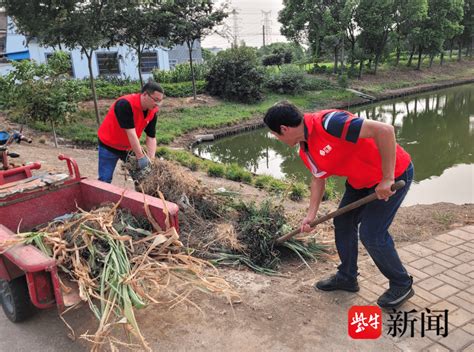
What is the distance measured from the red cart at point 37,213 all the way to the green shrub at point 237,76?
1410 centimetres

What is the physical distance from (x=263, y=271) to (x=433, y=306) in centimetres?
119

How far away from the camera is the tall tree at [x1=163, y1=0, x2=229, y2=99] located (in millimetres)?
14719

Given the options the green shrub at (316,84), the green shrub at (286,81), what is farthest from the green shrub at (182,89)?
the green shrub at (316,84)

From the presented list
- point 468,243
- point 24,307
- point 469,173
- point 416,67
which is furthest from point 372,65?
point 24,307

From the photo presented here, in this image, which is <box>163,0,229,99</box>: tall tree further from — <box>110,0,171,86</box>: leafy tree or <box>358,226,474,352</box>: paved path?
<box>358,226,474,352</box>: paved path

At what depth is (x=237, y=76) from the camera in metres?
17.5

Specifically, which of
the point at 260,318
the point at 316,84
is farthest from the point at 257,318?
the point at 316,84

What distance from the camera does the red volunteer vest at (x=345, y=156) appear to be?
7.30ft

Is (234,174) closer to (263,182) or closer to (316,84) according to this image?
(263,182)

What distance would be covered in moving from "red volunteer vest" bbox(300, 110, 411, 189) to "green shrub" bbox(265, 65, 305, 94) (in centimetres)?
1755

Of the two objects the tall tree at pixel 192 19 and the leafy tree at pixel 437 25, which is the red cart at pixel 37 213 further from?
the leafy tree at pixel 437 25

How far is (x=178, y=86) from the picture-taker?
1764cm

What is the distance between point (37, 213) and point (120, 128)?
105 centimetres

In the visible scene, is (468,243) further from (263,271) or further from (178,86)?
(178,86)
